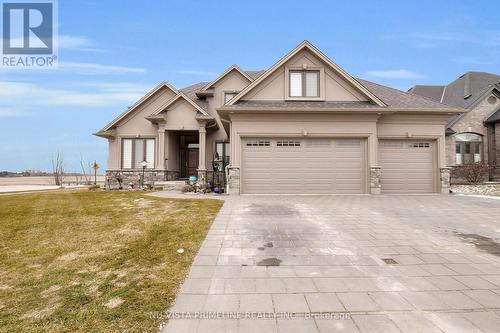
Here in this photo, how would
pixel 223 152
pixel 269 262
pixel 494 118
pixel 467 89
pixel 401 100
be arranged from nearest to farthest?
pixel 269 262 → pixel 401 100 → pixel 223 152 → pixel 494 118 → pixel 467 89

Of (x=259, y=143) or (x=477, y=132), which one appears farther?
(x=477, y=132)

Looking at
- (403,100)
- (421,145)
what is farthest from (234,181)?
(403,100)

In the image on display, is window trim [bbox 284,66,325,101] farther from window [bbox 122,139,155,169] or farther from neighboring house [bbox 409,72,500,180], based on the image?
neighboring house [bbox 409,72,500,180]

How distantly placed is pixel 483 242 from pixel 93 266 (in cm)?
788

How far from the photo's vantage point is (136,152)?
17594mm

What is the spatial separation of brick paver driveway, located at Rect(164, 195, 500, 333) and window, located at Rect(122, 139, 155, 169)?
1186 centimetres

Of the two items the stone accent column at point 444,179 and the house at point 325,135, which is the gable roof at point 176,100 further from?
the stone accent column at point 444,179

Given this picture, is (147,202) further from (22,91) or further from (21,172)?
(21,172)

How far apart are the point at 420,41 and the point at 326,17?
1140 centimetres

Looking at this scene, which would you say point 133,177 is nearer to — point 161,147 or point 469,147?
point 161,147

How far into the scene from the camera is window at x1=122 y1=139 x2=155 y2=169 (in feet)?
57.5

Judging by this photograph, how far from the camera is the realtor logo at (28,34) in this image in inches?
478

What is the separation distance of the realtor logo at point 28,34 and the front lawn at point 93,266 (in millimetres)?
8060

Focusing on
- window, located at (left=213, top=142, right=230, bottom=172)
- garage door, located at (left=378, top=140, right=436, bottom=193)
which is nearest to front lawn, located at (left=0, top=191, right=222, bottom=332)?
window, located at (left=213, top=142, right=230, bottom=172)
